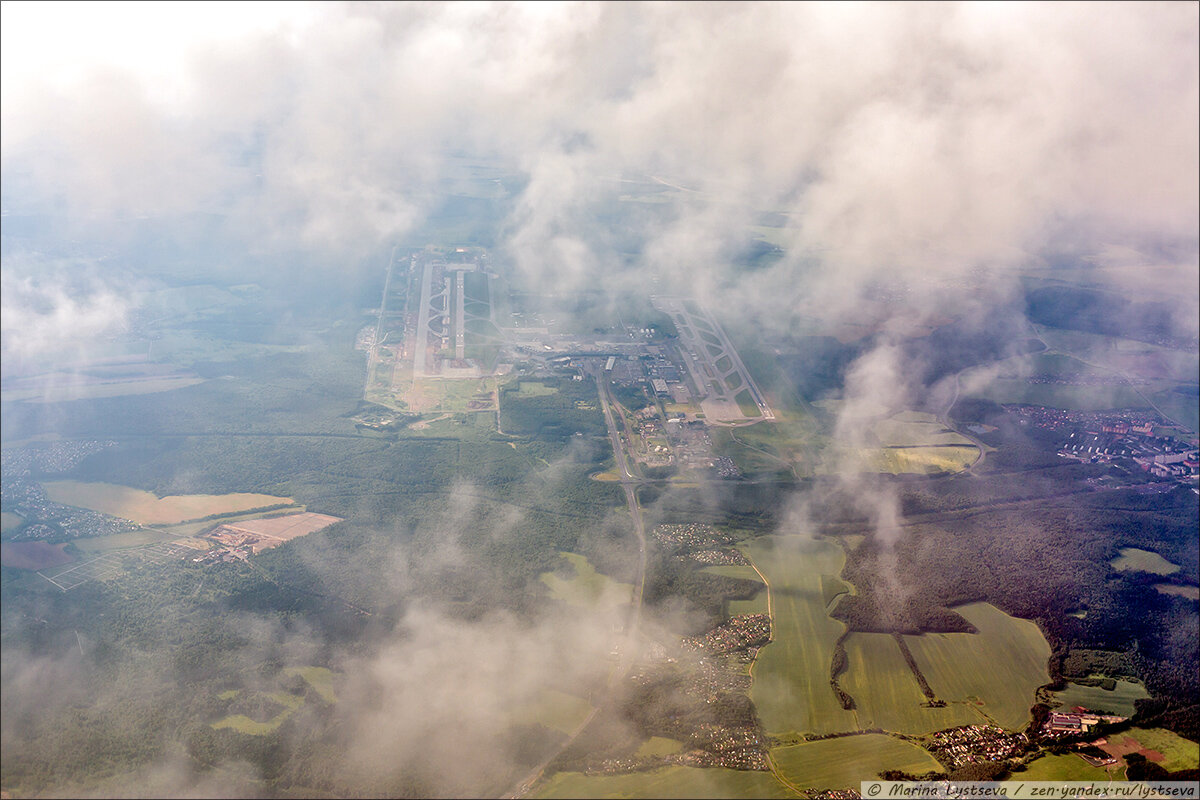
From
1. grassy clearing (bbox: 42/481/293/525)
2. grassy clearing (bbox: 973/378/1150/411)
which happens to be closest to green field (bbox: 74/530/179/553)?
grassy clearing (bbox: 42/481/293/525)

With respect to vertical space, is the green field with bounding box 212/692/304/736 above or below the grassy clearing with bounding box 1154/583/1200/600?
below

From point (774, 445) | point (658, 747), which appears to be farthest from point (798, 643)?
point (774, 445)

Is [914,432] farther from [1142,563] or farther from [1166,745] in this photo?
[1166,745]

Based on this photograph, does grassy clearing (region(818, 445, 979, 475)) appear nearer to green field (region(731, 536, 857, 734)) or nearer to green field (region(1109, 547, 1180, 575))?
green field (region(731, 536, 857, 734))

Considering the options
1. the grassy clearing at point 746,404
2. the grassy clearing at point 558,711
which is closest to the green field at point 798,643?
the grassy clearing at point 558,711

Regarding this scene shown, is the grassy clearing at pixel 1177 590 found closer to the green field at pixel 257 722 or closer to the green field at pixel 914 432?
the green field at pixel 914 432

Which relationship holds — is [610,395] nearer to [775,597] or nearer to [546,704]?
[775,597]
